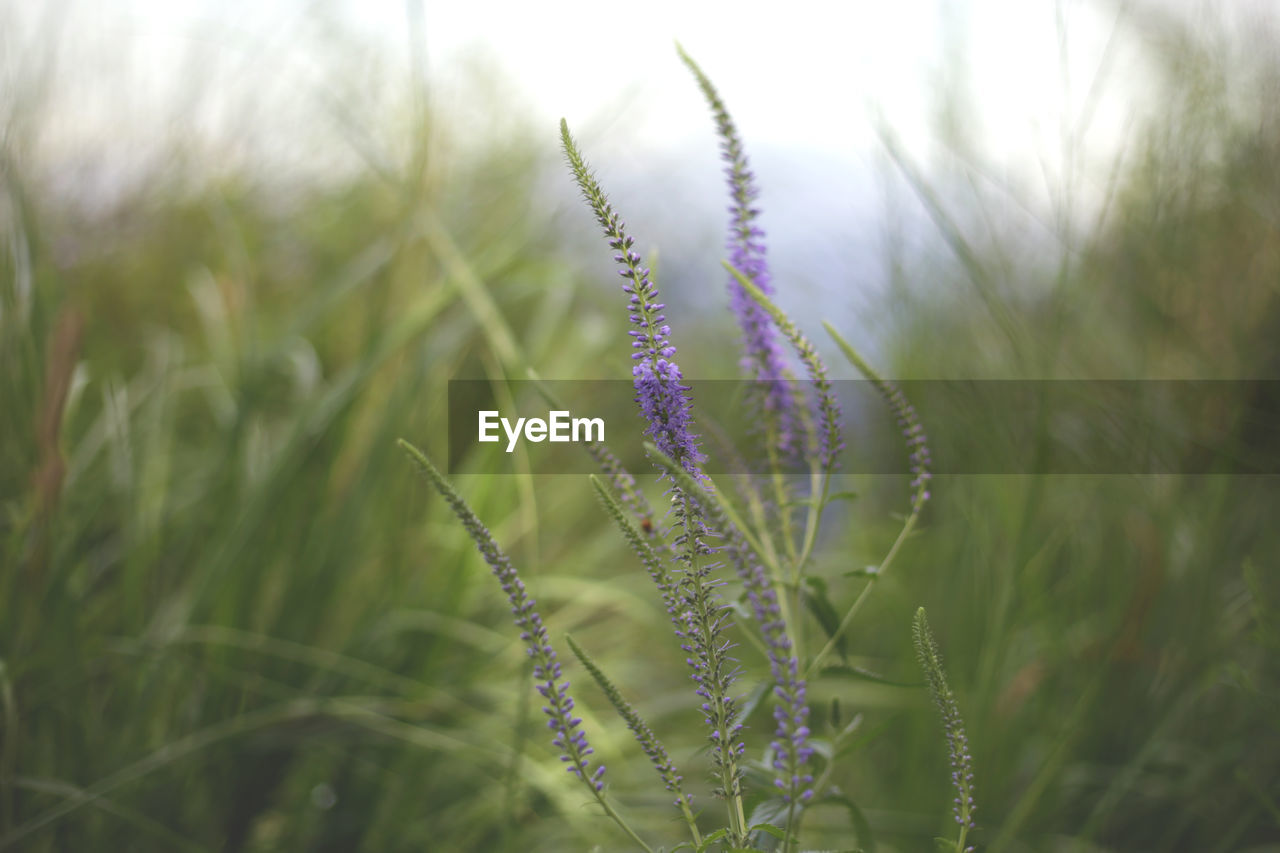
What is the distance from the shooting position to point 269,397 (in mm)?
2504

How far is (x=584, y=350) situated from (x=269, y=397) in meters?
0.91

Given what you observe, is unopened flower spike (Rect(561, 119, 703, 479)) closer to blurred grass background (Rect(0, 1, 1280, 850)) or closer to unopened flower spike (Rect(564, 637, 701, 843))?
unopened flower spike (Rect(564, 637, 701, 843))

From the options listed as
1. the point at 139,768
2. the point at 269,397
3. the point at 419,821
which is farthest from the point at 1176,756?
the point at 269,397

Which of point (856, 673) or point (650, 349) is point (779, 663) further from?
point (650, 349)

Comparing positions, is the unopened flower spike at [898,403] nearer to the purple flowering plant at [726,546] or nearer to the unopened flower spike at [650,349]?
the purple flowering plant at [726,546]

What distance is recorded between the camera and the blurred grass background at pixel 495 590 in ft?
4.94

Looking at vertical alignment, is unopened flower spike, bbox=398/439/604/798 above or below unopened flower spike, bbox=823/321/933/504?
below

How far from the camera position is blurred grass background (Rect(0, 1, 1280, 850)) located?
4.94 feet

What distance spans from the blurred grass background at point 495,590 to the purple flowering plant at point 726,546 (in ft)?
1.40
